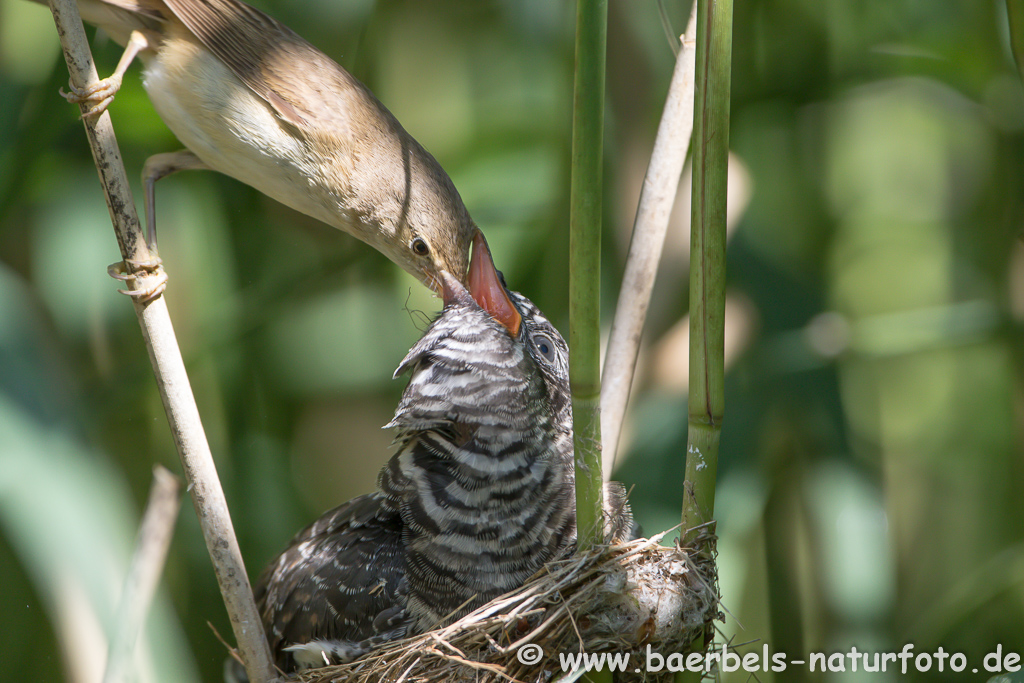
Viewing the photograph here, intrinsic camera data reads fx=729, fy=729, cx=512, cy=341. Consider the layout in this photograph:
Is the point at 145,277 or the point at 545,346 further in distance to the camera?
the point at 545,346

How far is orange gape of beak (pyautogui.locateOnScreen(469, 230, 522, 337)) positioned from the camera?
1010 millimetres

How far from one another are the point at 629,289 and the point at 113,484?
115 centimetres

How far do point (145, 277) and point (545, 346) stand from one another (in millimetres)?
522

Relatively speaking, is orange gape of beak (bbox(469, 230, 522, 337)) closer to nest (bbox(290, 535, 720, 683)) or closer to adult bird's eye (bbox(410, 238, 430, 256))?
adult bird's eye (bbox(410, 238, 430, 256))

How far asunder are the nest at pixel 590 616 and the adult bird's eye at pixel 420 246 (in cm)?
48

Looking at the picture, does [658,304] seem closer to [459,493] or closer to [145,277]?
[459,493]

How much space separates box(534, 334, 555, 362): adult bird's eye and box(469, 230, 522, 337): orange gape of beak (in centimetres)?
6

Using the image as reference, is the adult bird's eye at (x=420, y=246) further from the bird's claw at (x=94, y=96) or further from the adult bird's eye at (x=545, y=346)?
the bird's claw at (x=94, y=96)

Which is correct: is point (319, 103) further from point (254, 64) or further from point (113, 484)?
point (113, 484)

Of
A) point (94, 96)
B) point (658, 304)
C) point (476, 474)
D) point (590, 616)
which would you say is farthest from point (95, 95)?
point (658, 304)

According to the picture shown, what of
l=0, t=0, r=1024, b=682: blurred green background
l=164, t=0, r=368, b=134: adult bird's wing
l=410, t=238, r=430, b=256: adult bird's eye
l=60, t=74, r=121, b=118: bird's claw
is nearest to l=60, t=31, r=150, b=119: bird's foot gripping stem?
l=60, t=74, r=121, b=118: bird's claw

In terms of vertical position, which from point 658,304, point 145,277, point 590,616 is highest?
point 145,277

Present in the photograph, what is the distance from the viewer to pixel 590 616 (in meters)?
0.76

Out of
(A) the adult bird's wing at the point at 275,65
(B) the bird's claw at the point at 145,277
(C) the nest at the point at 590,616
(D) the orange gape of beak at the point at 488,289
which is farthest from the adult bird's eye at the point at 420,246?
(C) the nest at the point at 590,616
